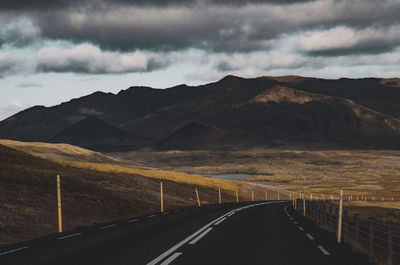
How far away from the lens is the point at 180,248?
53.4 ft

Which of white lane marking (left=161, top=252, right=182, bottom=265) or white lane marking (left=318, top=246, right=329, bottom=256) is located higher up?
white lane marking (left=161, top=252, right=182, bottom=265)

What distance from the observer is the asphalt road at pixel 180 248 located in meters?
13.8

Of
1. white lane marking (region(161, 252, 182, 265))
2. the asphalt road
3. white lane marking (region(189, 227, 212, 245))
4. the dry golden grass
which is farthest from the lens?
the dry golden grass

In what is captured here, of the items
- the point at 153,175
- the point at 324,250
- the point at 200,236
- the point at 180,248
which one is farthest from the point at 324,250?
the point at 153,175

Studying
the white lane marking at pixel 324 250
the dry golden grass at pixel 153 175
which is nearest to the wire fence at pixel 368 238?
the white lane marking at pixel 324 250

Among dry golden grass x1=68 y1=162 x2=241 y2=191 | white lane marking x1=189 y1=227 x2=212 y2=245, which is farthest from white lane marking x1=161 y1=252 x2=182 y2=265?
dry golden grass x1=68 y1=162 x2=241 y2=191

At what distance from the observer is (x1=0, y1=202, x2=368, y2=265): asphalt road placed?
1380 centimetres

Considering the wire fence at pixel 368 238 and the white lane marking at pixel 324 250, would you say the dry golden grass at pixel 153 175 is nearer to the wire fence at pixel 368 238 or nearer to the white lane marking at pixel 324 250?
the wire fence at pixel 368 238

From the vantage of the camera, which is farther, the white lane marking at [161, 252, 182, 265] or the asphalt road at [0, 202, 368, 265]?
the asphalt road at [0, 202, 368, 265]

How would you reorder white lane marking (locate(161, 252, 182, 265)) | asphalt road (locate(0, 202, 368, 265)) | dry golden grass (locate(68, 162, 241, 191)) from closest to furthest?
white lane marking (locate(161, 252, 182, 265))
asphalt road (locate(0, 202, 368, 265))
dry golden grass (locate(68, 162, 241, 191))

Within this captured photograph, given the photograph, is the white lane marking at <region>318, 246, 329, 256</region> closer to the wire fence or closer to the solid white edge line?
the solid white edge line

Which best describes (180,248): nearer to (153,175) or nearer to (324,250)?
(324,250)

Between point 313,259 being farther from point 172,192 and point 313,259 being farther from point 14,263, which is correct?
point 172,192

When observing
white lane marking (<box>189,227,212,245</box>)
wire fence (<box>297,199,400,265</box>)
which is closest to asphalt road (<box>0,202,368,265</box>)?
white lane marking (<box>189,227,212,245</box>)
